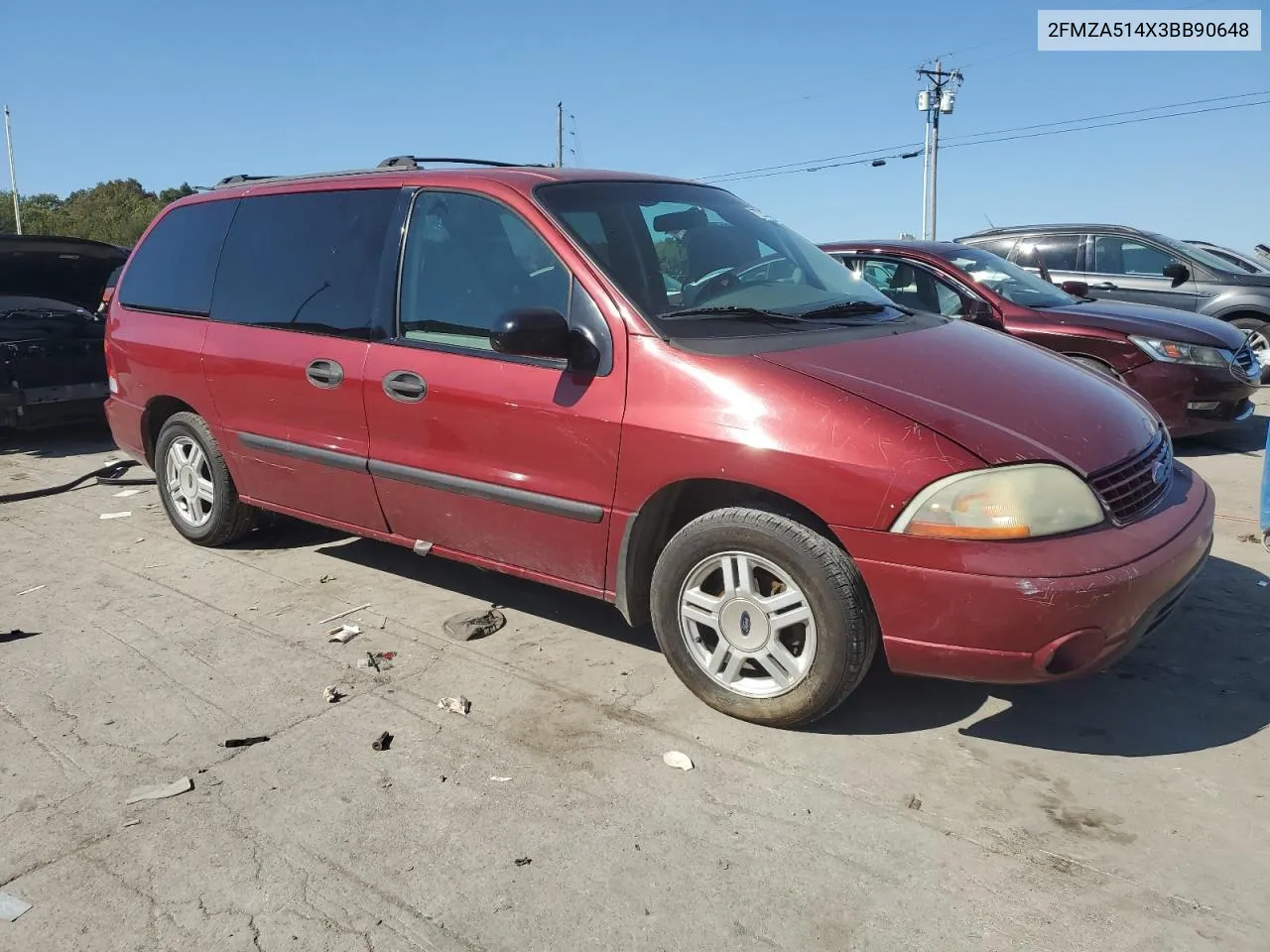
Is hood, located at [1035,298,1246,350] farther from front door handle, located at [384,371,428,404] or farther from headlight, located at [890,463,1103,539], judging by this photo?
front door handle, located at [384,371,428,404]

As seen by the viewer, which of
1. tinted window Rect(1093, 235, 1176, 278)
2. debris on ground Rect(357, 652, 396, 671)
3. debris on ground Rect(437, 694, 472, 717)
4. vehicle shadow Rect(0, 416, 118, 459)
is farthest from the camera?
tinted window Rect(1093, 235, 1176, 278)

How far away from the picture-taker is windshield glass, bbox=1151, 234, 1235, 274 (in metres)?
9.70

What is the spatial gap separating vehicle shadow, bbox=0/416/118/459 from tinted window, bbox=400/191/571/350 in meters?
5.58

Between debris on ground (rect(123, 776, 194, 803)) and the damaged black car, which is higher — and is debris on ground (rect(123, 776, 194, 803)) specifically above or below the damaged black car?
below

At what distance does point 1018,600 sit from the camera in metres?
2.72

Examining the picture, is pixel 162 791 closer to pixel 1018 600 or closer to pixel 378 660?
pixel 378 660

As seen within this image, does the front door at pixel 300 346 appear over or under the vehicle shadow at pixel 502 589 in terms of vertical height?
over

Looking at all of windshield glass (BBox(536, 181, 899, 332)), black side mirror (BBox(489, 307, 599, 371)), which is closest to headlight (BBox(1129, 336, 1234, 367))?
windshield glass (BBox(536, 181, 899, 332))

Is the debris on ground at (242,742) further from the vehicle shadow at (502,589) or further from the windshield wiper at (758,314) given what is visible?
the windshield wiper at (758,314)

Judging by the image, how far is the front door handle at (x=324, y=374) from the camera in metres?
4.17

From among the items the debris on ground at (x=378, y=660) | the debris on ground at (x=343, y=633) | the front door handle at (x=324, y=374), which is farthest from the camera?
the front door handle at (x=324, y=374)

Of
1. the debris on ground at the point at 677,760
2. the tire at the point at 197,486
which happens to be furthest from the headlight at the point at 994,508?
the tire at the point at 197,486

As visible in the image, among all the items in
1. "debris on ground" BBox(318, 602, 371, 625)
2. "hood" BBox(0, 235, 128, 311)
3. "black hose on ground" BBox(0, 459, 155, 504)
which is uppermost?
"hood" BBox(0, 235, 128, 311)

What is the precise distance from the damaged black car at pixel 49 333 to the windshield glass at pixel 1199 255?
32.3 ft
